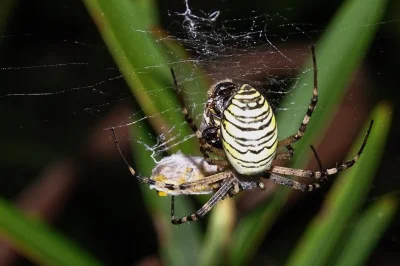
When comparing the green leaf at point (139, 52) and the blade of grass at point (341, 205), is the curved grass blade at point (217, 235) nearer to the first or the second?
the blade of grass at point (341, 205)

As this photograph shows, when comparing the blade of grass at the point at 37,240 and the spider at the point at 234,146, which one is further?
the blade of grass at the point at 37,240

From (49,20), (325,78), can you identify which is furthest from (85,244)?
(325,78)

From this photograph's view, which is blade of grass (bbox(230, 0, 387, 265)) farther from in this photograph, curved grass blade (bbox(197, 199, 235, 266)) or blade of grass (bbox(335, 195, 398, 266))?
blade of grass (bbox(335, 195, 398, 266))

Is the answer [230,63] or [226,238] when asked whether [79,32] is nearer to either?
[230,63]

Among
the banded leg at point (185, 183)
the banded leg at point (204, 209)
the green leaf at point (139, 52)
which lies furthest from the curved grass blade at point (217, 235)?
the green leaf at point (139, 52)

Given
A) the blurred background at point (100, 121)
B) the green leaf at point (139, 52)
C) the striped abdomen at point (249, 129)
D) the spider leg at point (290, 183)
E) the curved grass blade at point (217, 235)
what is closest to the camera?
the striped abdomen at point (249, 129)
